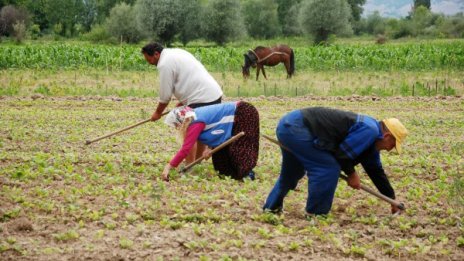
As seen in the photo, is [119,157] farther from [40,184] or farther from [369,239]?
[369,239]

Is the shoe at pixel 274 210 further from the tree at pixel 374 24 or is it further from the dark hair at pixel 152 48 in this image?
the tree at pixel 374 24

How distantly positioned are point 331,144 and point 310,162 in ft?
1.02

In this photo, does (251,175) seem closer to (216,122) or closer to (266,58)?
(216,122)

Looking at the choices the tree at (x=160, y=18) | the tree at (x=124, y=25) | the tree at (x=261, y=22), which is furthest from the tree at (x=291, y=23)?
the tree at (x=160, y=18)

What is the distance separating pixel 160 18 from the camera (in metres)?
60.8

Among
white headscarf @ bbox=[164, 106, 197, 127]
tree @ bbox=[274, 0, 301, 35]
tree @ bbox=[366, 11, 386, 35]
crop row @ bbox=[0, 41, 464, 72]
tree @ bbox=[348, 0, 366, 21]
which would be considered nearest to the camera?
white headscarf @ bbox=[164, 106, 197, 127]

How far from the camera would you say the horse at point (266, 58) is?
1037 inches

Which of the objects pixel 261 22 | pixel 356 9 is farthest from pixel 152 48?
pixel 356 9

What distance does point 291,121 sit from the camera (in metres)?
7.22

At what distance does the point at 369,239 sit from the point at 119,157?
→ 517 cm

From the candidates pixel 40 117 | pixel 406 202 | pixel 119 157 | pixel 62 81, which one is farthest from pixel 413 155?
pixel 62 81

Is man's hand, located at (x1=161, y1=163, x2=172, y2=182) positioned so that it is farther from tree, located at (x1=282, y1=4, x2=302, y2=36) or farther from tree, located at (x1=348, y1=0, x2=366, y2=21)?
tree, located at (x1=348, y1=0, x2=366, y2=21)

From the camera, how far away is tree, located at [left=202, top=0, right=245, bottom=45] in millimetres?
61750

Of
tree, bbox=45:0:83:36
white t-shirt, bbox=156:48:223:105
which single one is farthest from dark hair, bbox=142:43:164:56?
tree, bbox=45:0:83:36
